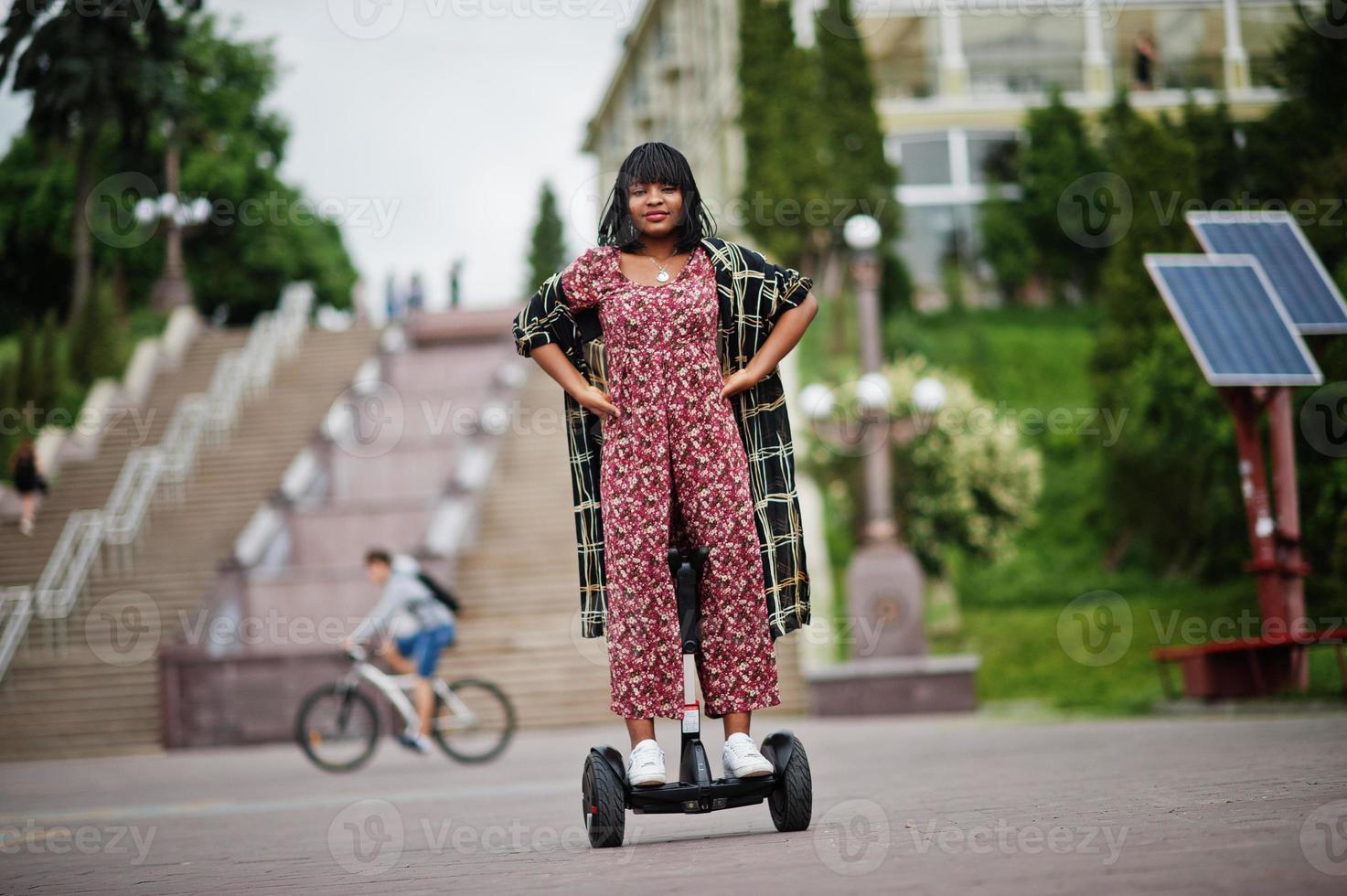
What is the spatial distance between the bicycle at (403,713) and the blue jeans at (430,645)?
0.43 feet

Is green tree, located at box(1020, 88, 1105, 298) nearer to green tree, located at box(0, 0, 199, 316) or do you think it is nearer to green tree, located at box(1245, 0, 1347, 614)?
green tree, located at box(1245, 0, 1347, 614)

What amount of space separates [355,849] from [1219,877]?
328 cm

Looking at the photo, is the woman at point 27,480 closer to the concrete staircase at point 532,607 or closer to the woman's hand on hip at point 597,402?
the concrete staircase at point 532,607

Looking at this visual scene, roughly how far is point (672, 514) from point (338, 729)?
8.86m

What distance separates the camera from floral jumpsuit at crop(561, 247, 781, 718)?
5.01m

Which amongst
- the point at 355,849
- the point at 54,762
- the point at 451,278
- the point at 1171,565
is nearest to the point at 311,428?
the point at 54,762

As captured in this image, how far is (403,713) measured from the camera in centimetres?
1348

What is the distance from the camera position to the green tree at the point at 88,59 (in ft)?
34.4

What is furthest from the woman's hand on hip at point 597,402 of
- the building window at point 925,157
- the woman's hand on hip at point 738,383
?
the building window at point 925,157

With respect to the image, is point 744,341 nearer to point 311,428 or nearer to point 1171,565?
point 1171,565

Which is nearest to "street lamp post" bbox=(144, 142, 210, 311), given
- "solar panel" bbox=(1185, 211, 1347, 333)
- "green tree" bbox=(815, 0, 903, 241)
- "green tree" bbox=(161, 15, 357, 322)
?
"green tree" bbox=(161, 15, 357, 322)

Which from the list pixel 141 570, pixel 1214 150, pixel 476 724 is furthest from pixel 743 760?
pixel 1214 150

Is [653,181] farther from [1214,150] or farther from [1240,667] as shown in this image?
[1214,150]

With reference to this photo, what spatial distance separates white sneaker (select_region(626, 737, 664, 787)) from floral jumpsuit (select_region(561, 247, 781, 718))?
3.9 inches
